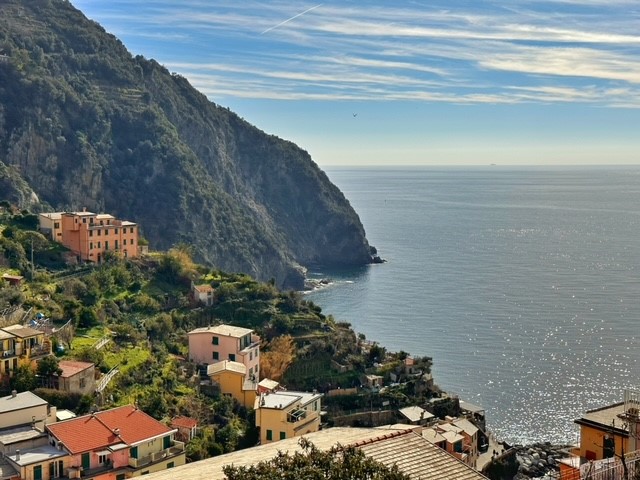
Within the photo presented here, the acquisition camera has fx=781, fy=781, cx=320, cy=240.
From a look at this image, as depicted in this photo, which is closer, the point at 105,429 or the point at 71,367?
the point at 105,429

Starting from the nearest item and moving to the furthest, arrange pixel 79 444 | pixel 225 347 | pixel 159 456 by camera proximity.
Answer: pixel 79 444
pixel 159 456
pixel 225 347

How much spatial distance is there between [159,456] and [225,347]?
44.1ft

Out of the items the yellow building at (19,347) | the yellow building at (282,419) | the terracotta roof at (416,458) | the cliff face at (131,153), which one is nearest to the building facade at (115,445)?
the yellow building at (282,419)

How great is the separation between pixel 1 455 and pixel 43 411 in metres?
2.84

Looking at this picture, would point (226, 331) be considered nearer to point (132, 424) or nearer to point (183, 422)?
point (183, 422)

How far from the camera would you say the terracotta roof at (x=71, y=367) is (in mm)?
31062

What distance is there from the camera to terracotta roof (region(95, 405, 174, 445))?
26.4 metres

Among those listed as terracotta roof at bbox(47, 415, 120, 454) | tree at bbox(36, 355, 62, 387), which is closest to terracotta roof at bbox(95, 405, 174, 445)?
terracotta roof at bbox(47, 415, 120, 454)

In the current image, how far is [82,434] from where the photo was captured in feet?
84.4

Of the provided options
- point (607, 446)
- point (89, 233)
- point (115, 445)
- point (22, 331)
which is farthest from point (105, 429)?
point (89, 233)

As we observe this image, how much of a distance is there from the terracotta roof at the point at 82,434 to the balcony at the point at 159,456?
946 millimetres

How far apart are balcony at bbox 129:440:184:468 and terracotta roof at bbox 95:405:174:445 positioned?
0.56 metres

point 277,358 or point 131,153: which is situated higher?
point 131,153

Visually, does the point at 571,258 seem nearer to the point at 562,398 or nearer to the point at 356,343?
the point at 562,398
